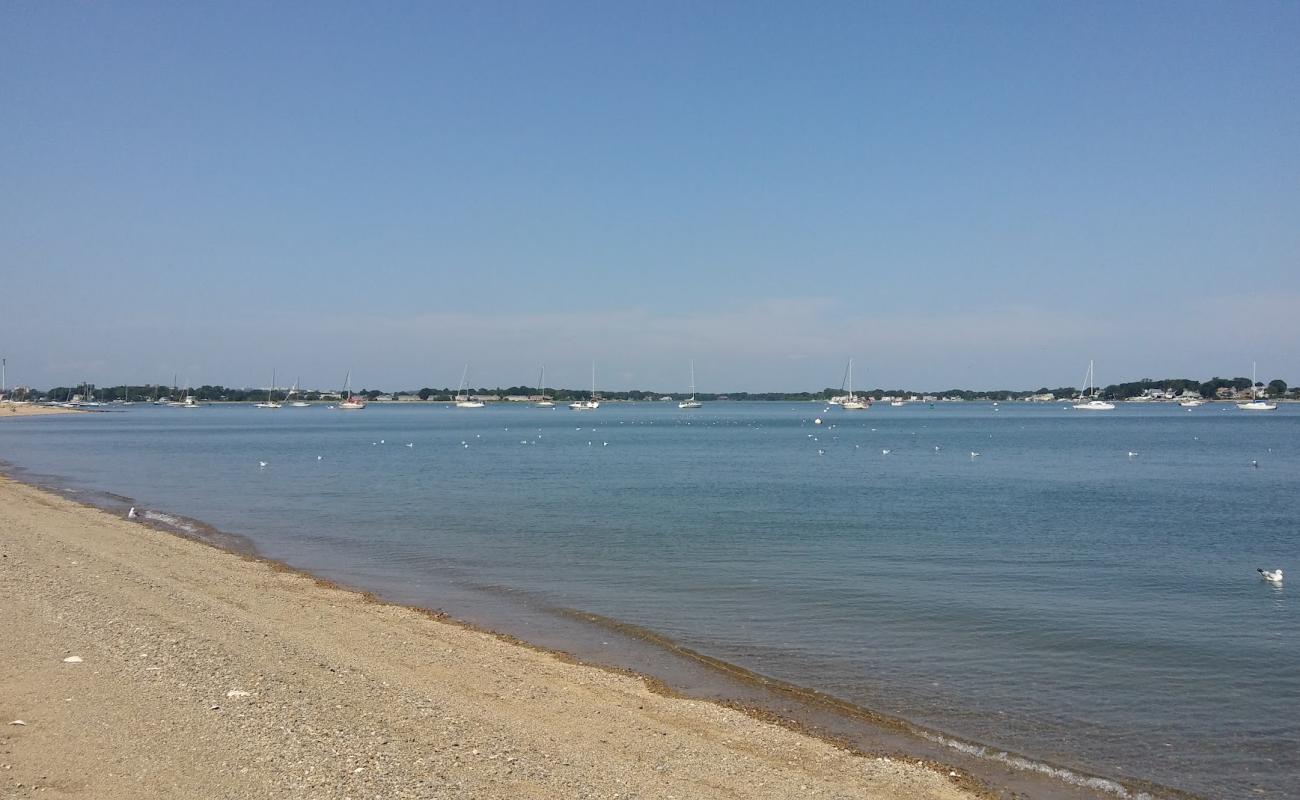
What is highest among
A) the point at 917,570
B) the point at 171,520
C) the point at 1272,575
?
the point at 1272,575

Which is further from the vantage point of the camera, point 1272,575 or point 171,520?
point 171,520

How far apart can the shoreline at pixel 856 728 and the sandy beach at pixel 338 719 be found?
315 mm

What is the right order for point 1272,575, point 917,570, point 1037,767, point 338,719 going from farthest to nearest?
point 917,570, point 1272,575, point 1037,767, point 338,719

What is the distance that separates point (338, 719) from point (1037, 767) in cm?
729

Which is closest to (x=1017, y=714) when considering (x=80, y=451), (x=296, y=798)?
(x=296, y=798)

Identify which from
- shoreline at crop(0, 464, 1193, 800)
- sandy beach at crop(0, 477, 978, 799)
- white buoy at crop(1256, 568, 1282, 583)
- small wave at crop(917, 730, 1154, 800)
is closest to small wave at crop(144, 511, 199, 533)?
sandy beach at crop(0, 477, 978, 799)

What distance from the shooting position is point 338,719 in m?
9.73

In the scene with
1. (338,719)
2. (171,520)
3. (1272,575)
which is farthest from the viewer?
(171,520)

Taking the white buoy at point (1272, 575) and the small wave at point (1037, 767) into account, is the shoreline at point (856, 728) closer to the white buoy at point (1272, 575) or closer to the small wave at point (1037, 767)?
the small wave at point (1037, 767)

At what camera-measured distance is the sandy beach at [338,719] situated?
816cm

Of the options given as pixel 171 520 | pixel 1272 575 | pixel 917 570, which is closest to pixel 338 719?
pixel 917 570

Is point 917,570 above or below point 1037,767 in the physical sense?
above

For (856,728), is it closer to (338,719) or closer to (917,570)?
(338,719)

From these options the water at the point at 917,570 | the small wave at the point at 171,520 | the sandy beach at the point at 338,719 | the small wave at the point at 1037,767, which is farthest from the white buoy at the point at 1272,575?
the small wave at the point at 171,520
